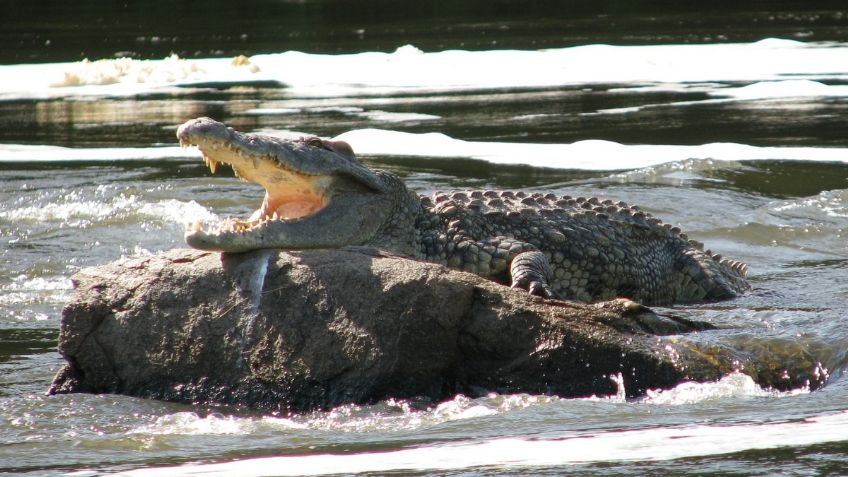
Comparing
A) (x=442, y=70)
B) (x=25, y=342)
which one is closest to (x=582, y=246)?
(x=25, y=342)

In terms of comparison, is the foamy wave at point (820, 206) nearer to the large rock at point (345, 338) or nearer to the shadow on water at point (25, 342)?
the large rock at point (345, 338)

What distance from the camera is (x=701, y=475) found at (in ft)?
13.3

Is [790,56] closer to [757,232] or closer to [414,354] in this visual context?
[757,232]

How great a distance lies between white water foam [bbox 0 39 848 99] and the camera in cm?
1797

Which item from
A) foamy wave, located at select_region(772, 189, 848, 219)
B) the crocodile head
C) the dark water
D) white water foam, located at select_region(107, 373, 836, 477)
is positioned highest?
the dark water

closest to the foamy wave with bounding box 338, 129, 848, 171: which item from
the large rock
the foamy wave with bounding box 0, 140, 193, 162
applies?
the foamy wave with bounding box 0, 140, 193, 162

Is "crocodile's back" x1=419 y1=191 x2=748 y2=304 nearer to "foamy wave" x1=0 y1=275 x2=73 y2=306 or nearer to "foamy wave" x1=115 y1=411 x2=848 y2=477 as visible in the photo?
"foamy wave" x1=0 y1=275 x2=73 y2=306

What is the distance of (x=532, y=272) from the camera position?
6.77m

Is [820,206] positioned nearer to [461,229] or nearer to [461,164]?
[461,164]

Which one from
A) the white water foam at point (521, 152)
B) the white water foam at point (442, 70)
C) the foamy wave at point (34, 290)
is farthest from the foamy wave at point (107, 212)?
the white water foam at point (442, 70)

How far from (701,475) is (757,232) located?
611 centimetres

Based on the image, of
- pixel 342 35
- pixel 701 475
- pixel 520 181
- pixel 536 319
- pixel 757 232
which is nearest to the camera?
pixel 701 475

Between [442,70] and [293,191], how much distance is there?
1316 centimetres

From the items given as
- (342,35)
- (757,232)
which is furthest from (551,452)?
(342,35)
